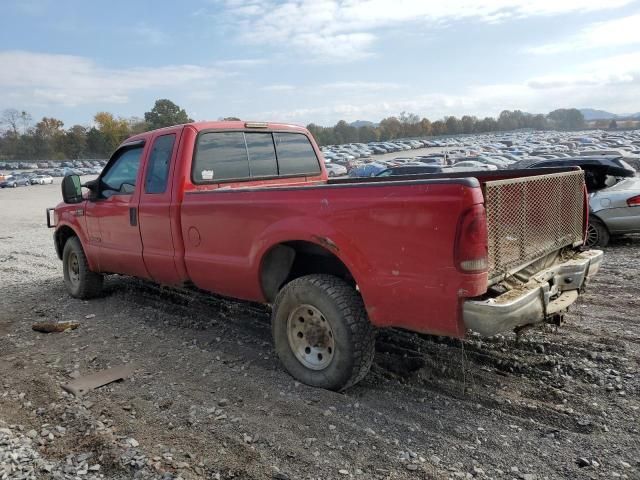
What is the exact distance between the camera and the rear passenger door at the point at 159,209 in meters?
4.81

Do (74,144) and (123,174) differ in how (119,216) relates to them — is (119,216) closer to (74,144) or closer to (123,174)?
(123,174)

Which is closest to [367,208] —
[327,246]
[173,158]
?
[327,246]

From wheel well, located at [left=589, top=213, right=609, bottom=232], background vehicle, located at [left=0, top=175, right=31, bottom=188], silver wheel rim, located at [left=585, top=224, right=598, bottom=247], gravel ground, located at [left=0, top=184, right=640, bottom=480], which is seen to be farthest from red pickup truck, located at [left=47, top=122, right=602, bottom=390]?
background vehicle, located at [left=0, top=175, right=31, bottom=188]

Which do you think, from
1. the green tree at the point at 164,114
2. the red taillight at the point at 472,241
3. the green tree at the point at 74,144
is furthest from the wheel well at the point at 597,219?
the green tree at the point at 74,144

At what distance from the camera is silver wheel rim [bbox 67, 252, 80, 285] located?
671 cm

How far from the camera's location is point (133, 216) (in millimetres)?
5266

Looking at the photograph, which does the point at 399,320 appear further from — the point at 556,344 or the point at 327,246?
the point at 556,344

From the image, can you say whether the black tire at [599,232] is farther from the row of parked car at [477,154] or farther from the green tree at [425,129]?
the green tree at [425,129]

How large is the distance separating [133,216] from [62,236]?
8.05 ft

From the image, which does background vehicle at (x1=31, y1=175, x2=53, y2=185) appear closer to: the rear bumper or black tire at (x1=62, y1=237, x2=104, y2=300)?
black tire at (x1=62, y1=237, x2=104, y2=300)

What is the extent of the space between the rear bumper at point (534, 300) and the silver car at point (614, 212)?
5331 mm

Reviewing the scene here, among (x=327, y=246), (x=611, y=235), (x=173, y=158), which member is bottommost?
(x=611, y=235)

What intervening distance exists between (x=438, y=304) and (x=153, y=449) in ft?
6.29

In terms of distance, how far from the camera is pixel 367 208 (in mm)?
3262
